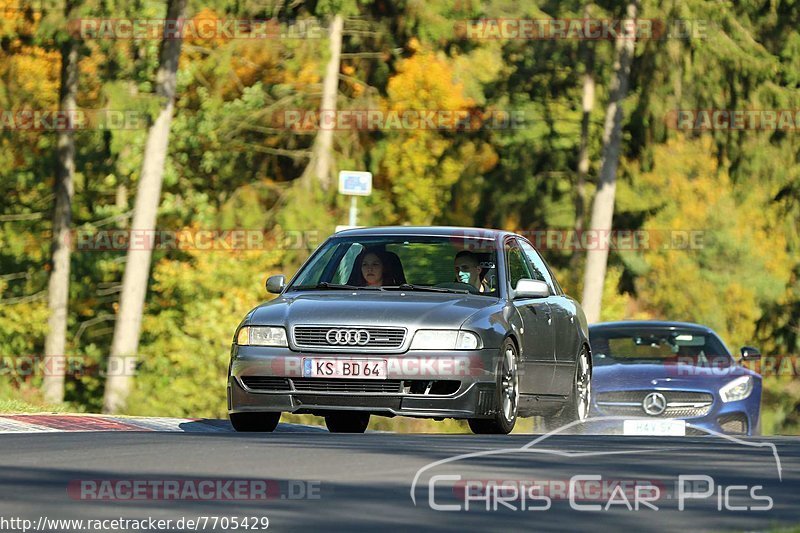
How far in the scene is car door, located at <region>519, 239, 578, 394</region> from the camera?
1582cm

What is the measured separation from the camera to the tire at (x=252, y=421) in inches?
576

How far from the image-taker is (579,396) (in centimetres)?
1628

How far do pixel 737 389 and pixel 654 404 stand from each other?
0.88 metres

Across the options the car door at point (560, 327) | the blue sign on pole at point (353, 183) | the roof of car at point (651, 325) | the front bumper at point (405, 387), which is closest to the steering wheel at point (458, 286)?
the front bumper at point (405, 387)

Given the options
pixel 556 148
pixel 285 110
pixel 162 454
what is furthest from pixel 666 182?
pixel 162 454

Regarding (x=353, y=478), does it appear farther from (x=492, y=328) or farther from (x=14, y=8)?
(x=14, y=8)

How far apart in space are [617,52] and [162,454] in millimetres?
29137

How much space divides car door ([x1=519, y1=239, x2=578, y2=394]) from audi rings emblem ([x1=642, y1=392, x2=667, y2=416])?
8.42 feet

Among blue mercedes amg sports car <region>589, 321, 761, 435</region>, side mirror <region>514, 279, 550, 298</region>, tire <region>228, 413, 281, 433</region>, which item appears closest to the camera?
tire <region>228, 413, 281, 433</region>

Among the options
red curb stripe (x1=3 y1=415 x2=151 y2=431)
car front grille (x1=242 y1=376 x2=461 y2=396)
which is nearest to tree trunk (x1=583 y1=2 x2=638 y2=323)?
red curb stripe (x1=3 y1=415 x2=151 y2=431)

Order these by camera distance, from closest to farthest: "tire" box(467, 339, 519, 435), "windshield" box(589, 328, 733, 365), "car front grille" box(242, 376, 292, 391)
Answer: "car front grille" box(242, 376, 292, 391) < "tire" box(467, 339, 519, 435) < "windshield" box(589, 328, 733, 365)

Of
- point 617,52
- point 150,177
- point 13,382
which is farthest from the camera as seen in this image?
point 13,382

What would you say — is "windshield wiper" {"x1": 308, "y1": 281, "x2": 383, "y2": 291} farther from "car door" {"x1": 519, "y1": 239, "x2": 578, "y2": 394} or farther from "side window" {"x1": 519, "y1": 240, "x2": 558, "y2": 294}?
"side window" {"x1": 519, "y1": 240, "x2": 558, "y2": 294}

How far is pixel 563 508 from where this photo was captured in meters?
8.73
